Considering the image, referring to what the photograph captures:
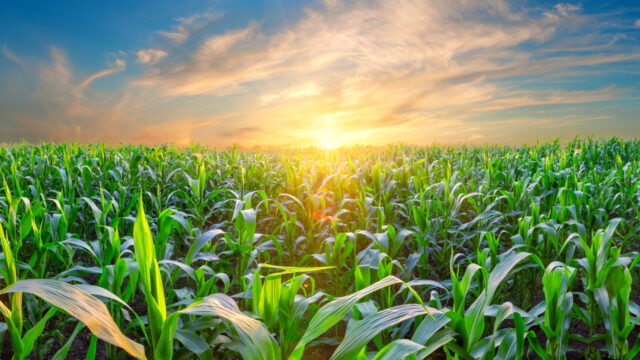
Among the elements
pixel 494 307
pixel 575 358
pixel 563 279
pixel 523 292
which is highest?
pixel 563 279

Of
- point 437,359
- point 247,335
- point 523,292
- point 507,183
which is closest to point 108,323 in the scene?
point 247,335

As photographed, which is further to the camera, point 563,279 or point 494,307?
point 494,307

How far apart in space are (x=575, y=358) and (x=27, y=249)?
434cm

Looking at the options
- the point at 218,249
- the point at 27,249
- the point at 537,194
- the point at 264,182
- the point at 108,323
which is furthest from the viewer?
the point at 264,182

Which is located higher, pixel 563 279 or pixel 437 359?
pixel 563 279

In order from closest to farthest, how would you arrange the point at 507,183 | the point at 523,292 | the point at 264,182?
the point at 523,292, the point at 507,183, the point at 264,182

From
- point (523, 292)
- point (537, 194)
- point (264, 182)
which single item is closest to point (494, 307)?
point (523, 292)

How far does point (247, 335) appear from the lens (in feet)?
3.33

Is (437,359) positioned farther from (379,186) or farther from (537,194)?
(537,194)

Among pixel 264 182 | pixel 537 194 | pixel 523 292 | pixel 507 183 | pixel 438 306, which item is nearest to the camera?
pixel 438 306

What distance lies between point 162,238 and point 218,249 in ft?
5.66

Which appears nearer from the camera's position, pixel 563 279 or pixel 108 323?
pixel 108 323

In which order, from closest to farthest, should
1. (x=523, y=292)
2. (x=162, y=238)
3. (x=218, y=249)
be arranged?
1. (x=162, y=238)
2. (x=523, y=292)
3. (x=218, y=249)

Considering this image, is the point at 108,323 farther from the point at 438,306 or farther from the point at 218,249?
the point at 218,249
